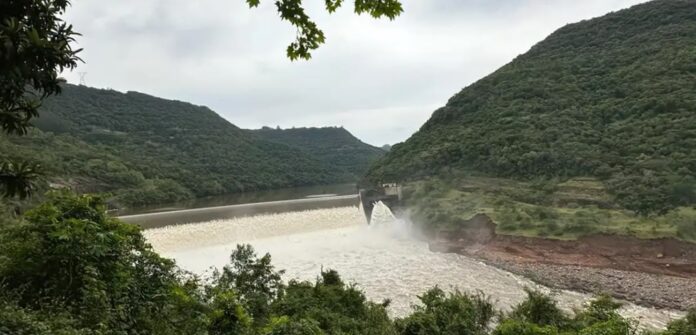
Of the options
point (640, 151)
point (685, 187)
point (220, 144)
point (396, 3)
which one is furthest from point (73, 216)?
point (220, 144)

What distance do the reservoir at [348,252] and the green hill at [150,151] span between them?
19.1m

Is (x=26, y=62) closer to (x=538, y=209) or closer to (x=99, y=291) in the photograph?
(x=99, y=291)

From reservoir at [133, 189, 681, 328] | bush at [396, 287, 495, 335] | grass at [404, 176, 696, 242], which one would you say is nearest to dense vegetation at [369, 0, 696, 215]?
grass at [404, 176, 696, 242]

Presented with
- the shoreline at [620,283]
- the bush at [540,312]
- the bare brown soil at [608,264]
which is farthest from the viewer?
the bare brown soil at [608,264]

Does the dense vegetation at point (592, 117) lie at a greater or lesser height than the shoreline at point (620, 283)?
greater

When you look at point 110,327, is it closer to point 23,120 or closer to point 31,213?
point 31,213

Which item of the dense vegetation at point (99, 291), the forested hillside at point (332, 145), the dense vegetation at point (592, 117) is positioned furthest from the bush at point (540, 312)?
the forested hillside at point (332, 145)

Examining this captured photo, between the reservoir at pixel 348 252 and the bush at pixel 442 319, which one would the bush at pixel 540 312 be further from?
the reservoir at pixel 348 252

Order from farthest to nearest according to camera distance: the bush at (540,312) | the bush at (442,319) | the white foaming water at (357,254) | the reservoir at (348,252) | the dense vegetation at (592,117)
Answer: the dense vegetation at (592,117) < the reservoir at (348,252) < the white foaming water at (357,254) < the bush at (540,312) < the bush at (442,319)

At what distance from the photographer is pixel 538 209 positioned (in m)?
35.8

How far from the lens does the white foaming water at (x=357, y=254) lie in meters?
25.5

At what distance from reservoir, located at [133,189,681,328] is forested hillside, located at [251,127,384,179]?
221ft

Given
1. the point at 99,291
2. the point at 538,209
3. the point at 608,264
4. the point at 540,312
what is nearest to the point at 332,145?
the point at 538,209

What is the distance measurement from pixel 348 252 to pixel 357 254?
0.95 m
